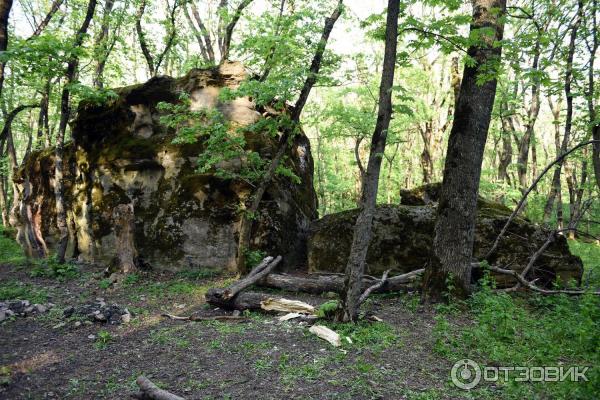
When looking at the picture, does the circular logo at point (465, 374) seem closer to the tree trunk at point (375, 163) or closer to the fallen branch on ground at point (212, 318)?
the tree trunk at point (375, 163)

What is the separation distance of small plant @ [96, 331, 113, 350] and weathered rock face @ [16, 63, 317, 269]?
186 inches

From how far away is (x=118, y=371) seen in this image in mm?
4922

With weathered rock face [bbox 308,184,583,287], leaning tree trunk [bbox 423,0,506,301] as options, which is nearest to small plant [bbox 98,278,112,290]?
weathered rock face [bbox 308,184,583,287]

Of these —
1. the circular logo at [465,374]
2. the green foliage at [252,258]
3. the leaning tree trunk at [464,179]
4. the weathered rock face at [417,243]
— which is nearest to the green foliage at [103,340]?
the green foliage at [252,258]

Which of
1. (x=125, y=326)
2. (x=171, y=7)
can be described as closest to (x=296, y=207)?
(x=125, y=326)

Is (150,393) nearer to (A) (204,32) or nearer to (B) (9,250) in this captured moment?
(B) (9,250)

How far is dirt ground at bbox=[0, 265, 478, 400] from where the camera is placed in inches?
166

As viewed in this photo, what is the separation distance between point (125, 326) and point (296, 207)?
6143 millimetres

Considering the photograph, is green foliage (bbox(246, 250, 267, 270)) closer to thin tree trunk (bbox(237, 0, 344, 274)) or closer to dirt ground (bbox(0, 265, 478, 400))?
thin tree trunk (bbox(237, 0, 344, 274))

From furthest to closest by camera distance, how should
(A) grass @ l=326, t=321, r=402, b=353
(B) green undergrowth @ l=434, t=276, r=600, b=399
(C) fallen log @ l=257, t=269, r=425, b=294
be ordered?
1. (C) fallen log @ l=257, t=269, r=425, b=294
2. (A) grass @ l=326, t=321, r=402, b=353
3. (B) green undergrowth @ l=434, t=276, r=600, b=399

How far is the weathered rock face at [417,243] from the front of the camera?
8.30 meters

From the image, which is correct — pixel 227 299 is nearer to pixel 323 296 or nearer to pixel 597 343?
pixel 323 296

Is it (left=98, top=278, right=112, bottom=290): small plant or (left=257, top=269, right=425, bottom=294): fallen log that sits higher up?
(left=257, top=269, right=425, bottom=294): fallen log

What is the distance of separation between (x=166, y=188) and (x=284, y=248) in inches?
159
